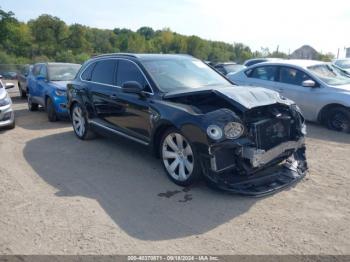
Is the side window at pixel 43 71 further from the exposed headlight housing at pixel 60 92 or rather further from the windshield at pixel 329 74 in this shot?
the windshield at pixel 329 74

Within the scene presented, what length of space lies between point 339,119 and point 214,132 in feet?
16.5

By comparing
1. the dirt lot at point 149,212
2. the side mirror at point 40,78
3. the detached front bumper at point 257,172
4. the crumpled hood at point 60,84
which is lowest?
the dirt lot at point 149,212

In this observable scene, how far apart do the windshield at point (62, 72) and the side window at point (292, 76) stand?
6.04m

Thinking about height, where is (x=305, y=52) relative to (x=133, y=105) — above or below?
above

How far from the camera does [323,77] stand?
8.98 metres

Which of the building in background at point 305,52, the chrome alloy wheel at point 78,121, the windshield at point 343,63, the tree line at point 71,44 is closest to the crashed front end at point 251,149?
the chrome alloy wheel at point 78,121

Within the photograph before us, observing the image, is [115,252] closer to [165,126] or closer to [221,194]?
[221,194]

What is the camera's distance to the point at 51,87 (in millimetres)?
10289

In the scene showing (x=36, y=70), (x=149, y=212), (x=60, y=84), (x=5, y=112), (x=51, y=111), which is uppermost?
(x=36, y=70)

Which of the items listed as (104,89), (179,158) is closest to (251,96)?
(179,158)

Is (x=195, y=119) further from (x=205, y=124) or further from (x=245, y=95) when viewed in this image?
(x=245, y=95)

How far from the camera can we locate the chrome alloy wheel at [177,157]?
496 centimetres

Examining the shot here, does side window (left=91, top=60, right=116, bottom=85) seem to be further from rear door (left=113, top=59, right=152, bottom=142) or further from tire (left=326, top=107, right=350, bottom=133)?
tire (left=326, top=107, right=350, bottom=133)

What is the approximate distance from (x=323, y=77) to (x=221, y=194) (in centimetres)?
551
